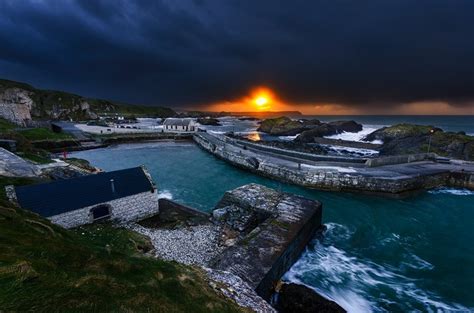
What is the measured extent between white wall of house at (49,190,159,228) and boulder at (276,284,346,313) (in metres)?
9.96

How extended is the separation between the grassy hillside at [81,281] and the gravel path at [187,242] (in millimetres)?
3549

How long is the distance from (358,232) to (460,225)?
27.9 feet

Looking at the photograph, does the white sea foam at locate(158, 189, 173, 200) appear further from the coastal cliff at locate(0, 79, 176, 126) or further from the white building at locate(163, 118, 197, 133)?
the coastal cliff at locate(0, 79, 176, 126)

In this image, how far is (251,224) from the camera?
52.2 feet

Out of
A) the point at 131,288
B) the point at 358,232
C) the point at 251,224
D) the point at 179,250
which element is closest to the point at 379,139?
the point at 358,232

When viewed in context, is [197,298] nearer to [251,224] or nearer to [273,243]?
[273,243]

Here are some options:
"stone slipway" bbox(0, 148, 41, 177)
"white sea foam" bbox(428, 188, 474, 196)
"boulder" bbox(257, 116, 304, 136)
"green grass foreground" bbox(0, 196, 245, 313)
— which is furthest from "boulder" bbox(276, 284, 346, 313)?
"boulder" bbox(257, 116, 304, 136)

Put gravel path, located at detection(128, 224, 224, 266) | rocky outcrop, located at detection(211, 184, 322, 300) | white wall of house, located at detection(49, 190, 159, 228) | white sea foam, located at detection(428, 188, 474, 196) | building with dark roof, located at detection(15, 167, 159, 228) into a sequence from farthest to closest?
white sea foam, located at detection(428, 188, 474, 196)
white wall of house, located at detection(49, 190, 159, 228)
building with dark roof, located at detection(15, 167, 159, 228)
gravel path, located at detection(128, 224, 224, 266)
rocky outcrop, located at detection(211, 184, 322, 300)

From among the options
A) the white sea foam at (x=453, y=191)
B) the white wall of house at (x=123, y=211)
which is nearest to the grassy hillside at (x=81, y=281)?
the white wall of house at (x=123, y=211)

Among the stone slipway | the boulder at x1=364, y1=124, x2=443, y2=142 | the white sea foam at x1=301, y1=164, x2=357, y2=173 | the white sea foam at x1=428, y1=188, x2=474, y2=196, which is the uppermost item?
the boulder at x1=364, y1=124, x2=443, y2=142

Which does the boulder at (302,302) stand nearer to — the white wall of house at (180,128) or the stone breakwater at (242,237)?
the stone breakwater at (242,237)

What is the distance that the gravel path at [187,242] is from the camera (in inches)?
467

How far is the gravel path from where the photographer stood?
38.9 ft

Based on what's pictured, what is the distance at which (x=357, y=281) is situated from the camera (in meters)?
12.3
